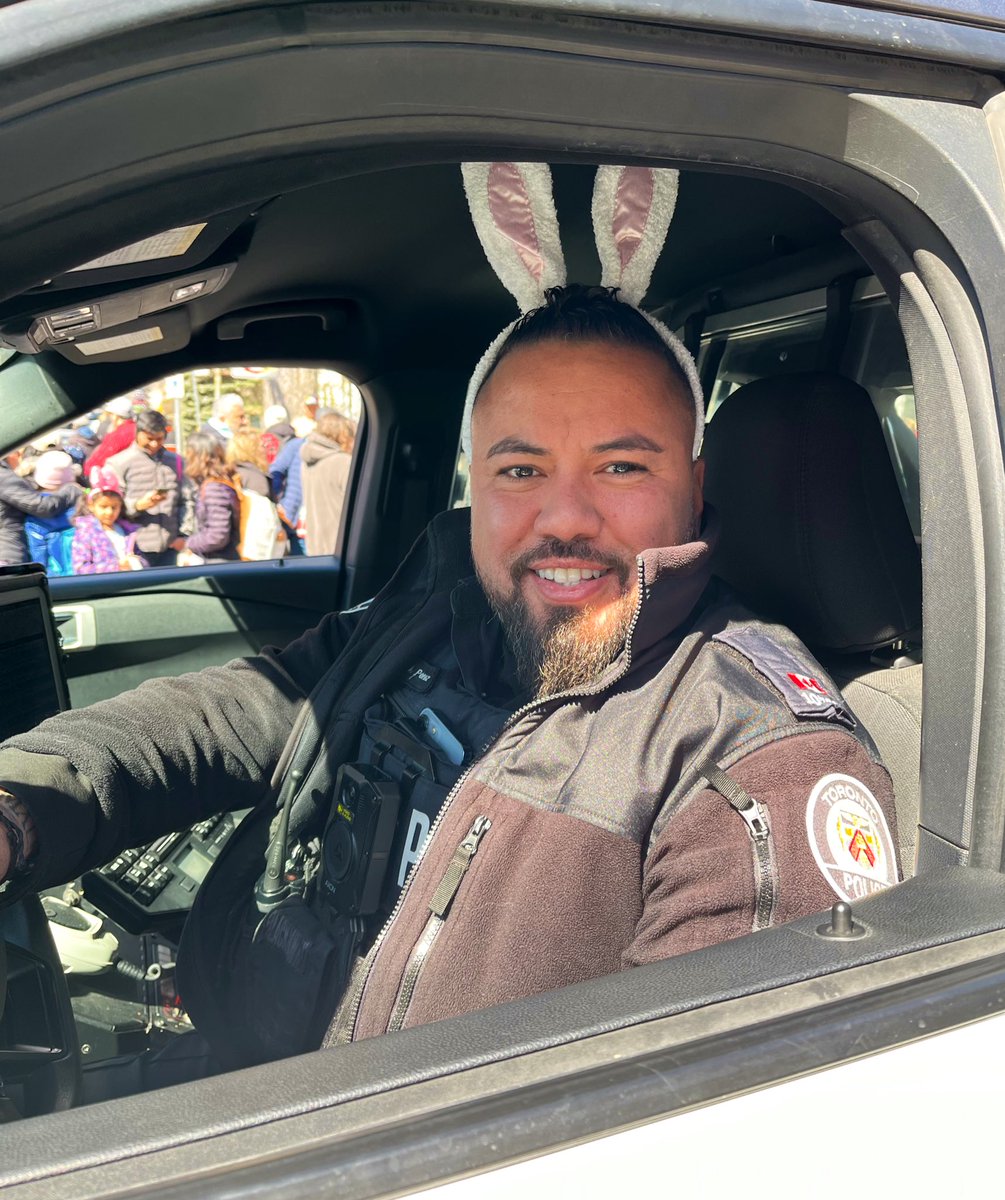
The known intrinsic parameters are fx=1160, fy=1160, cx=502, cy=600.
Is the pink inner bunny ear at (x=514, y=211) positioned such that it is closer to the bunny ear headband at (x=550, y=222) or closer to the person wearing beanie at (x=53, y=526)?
the bunny ear headband at (x=550, y=222)

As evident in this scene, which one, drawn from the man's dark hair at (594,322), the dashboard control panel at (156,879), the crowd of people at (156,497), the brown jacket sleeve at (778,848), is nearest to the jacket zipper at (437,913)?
the brown jacket sleeve at (778,848)

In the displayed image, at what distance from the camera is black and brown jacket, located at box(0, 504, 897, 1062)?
1257 millimetres

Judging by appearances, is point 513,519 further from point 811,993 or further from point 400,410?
point 400,410

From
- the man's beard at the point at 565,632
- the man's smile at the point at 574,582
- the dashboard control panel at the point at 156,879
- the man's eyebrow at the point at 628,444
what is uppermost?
the man's eyebrow at the point at 628,444

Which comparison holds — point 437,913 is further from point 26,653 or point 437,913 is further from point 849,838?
point 26,653

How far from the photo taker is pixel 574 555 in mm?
1775

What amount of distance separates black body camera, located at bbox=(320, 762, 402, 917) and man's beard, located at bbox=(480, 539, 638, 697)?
276 mm

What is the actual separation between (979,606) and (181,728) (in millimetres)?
1308

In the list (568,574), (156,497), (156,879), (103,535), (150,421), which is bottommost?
(156,879)

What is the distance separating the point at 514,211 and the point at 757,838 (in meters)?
0.93

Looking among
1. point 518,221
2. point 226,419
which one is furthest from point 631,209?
point 226,419

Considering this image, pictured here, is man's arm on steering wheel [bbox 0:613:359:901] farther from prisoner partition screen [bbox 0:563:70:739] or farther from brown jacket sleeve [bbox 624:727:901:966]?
brown jacket sleeve [bbox 624:727:901:966]

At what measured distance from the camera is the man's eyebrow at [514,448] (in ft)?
6.05

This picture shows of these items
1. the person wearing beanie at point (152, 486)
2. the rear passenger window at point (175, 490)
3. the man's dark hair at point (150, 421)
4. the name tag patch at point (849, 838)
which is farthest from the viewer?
the man's dark hair at point (150, 421)
